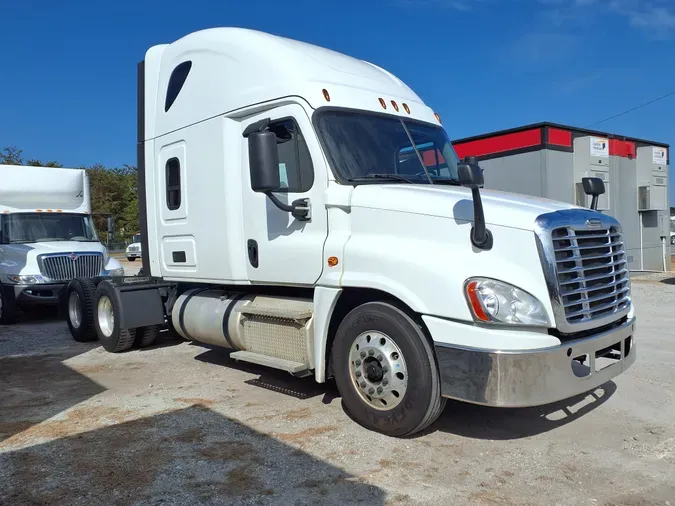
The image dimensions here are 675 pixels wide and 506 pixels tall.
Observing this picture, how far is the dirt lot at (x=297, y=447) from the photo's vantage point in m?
3.73

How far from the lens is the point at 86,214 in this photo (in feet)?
43.3

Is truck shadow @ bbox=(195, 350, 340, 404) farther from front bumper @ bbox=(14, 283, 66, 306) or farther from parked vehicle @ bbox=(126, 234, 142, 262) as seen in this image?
parked vehicle @ bbox=(126, 234, 142, 262)

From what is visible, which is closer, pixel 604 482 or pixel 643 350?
pixel 604 482

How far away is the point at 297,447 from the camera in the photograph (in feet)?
14.7

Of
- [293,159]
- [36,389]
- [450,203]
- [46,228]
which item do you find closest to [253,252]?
[293,159]

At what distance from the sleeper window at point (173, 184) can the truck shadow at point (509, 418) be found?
3.89m

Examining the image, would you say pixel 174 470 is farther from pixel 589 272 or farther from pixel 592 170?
pixel 592 170

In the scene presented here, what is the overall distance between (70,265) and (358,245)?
8.99 meters

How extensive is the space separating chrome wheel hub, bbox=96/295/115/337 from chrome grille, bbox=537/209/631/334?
627 centimetres

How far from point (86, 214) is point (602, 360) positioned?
38.2 ft

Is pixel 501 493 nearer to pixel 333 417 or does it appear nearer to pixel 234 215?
pixel 333 417

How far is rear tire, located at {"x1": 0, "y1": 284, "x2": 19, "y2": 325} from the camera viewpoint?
1141 cm

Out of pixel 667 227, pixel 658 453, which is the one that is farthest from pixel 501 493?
pixel 667 227

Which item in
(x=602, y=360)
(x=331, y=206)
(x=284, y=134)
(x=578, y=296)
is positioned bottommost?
(x=602, y=360)
